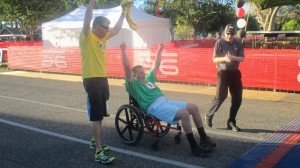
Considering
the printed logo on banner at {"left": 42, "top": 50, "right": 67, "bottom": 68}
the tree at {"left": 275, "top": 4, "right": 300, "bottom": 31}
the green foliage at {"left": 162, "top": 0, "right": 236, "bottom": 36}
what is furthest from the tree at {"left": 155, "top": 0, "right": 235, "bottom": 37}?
the tree at {"left": 275, "top": 4, "right": 300, "bottom": 31}

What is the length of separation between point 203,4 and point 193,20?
1702mm

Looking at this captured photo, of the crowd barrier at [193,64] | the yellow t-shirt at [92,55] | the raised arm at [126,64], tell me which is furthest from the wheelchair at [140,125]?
the crowd barrier at [193,64]

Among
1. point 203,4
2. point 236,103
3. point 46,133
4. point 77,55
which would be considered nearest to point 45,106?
point 46,133

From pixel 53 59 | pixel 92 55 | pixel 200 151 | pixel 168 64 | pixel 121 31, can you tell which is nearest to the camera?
pixel 92 55

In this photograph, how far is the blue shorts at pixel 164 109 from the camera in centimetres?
502

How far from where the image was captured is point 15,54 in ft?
64.0

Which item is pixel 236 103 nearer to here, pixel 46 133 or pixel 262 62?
pixel 46 133

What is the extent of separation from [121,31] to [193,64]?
798cm

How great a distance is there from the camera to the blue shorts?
5.02 metres

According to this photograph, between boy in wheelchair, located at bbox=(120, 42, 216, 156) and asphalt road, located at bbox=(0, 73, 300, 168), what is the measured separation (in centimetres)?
19

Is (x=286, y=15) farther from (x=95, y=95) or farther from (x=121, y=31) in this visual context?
(x=95, y=95)

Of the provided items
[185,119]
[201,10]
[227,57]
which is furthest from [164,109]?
[201,10]

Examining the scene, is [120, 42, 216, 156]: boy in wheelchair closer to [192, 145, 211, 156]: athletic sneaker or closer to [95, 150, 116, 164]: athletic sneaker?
[192, 145, 211, 156]: athletic sneaker

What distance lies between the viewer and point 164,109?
5.12m
